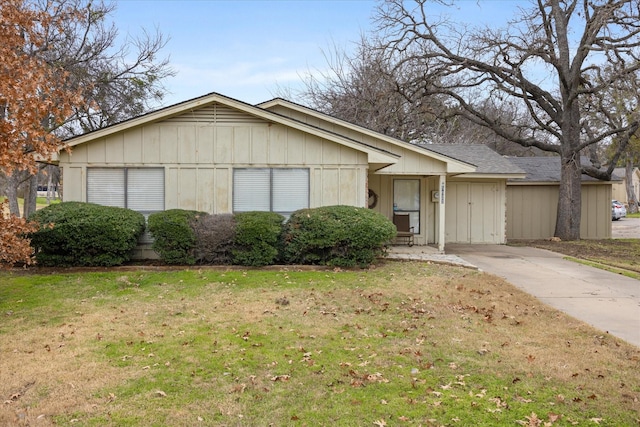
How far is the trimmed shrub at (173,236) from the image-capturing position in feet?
35.3

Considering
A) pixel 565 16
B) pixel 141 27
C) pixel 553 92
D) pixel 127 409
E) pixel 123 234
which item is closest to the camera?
pixel 127 409

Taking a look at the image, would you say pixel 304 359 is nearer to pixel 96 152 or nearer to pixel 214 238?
pixel 214 238

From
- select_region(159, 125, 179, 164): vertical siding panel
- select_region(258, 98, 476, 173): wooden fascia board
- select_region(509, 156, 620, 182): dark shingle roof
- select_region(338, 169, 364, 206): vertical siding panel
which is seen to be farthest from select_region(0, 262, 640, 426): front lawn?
select_region(509, 156, 620, 182): dark shingle roof

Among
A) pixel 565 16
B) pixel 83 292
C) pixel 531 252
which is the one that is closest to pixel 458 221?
pixel 531 252

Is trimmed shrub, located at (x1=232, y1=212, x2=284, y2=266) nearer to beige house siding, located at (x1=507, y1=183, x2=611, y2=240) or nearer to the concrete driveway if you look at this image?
the concrete driveway

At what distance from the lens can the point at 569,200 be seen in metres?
18.9

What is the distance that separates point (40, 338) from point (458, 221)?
13735 millimetres

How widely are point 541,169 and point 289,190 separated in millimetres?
13516

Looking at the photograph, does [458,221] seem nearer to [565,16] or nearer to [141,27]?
[565,16]

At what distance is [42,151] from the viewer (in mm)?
7082

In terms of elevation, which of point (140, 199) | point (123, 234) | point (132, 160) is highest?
point (132, 160)

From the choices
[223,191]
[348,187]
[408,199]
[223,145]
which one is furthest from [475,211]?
[223,145]

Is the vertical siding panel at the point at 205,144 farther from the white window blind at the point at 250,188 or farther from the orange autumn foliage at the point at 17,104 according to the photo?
the orange autumn foliage at the point at 17,104

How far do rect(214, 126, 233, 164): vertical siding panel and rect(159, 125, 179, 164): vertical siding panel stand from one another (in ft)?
3.12
